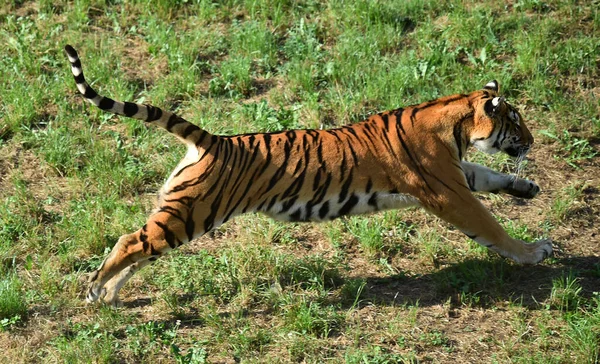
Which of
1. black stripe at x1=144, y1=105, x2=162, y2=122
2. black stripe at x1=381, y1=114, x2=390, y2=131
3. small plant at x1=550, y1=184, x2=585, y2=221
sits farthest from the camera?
small plant at x1=550, y1=184, x2=585, y2=221

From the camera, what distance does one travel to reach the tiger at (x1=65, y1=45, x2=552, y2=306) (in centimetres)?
563

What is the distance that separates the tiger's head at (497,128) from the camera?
20.0ft

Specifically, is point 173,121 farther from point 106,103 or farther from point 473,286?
point 473,286

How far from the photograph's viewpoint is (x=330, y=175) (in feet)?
19.4

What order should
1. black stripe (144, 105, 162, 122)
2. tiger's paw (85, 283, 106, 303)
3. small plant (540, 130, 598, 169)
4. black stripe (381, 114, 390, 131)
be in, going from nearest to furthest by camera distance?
black stripe (144, 105, 162, 122)
tiger's paw (85, 283, 106, 303)
black stripe (381, 114, 390, 131)
small plant (540, 130, 598, 169)

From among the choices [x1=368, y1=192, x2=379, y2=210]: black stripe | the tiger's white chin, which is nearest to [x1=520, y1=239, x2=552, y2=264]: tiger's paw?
the tiger's white chin

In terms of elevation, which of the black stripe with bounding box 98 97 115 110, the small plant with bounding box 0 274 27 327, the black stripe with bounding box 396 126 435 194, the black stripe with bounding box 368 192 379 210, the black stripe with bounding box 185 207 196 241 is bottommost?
the small plant with bounding box 0 274 27 327

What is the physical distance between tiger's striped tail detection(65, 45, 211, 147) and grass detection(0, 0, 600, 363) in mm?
944

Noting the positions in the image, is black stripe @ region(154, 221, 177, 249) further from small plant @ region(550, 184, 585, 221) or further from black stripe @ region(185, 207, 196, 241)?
small plant @ region(550, 184, 585, 221)

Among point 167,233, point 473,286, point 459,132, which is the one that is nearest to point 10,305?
point 167,233

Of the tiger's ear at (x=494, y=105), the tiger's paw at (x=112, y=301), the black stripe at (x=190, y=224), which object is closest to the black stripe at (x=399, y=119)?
the tiger's ear at (x=494, y=105)

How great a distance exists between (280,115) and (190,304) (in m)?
2.18

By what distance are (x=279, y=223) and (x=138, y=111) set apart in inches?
58.7

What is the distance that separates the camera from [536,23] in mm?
8375
